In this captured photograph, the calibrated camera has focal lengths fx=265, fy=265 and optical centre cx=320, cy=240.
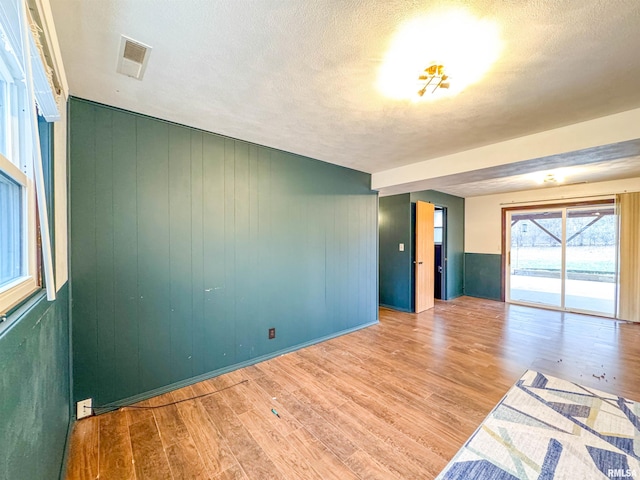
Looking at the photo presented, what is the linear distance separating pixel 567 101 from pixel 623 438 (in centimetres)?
233

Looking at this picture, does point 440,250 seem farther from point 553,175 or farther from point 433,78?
point 433,78

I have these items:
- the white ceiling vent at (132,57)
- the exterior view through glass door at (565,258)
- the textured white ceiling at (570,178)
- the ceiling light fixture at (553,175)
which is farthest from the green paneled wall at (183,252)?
the exterior view through glass door at (565,258)

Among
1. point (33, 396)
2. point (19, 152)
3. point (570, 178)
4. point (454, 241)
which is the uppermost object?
point (570, 178)

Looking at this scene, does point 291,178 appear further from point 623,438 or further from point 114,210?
point 623,438

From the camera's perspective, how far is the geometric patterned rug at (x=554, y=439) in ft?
4.98

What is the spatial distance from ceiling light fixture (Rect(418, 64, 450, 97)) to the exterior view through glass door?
16.3 feet

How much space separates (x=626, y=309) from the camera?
168 inches

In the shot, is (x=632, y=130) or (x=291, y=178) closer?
(x=632, y=130)

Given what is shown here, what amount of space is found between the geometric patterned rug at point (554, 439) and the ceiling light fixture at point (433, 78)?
2311mm

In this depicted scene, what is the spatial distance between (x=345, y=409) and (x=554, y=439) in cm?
139

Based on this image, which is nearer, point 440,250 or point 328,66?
point 328,66

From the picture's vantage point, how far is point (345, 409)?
2.09 m

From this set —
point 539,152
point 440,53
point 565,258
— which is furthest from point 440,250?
point 440,53

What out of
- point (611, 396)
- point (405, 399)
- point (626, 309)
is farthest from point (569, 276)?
point (405, 399)
